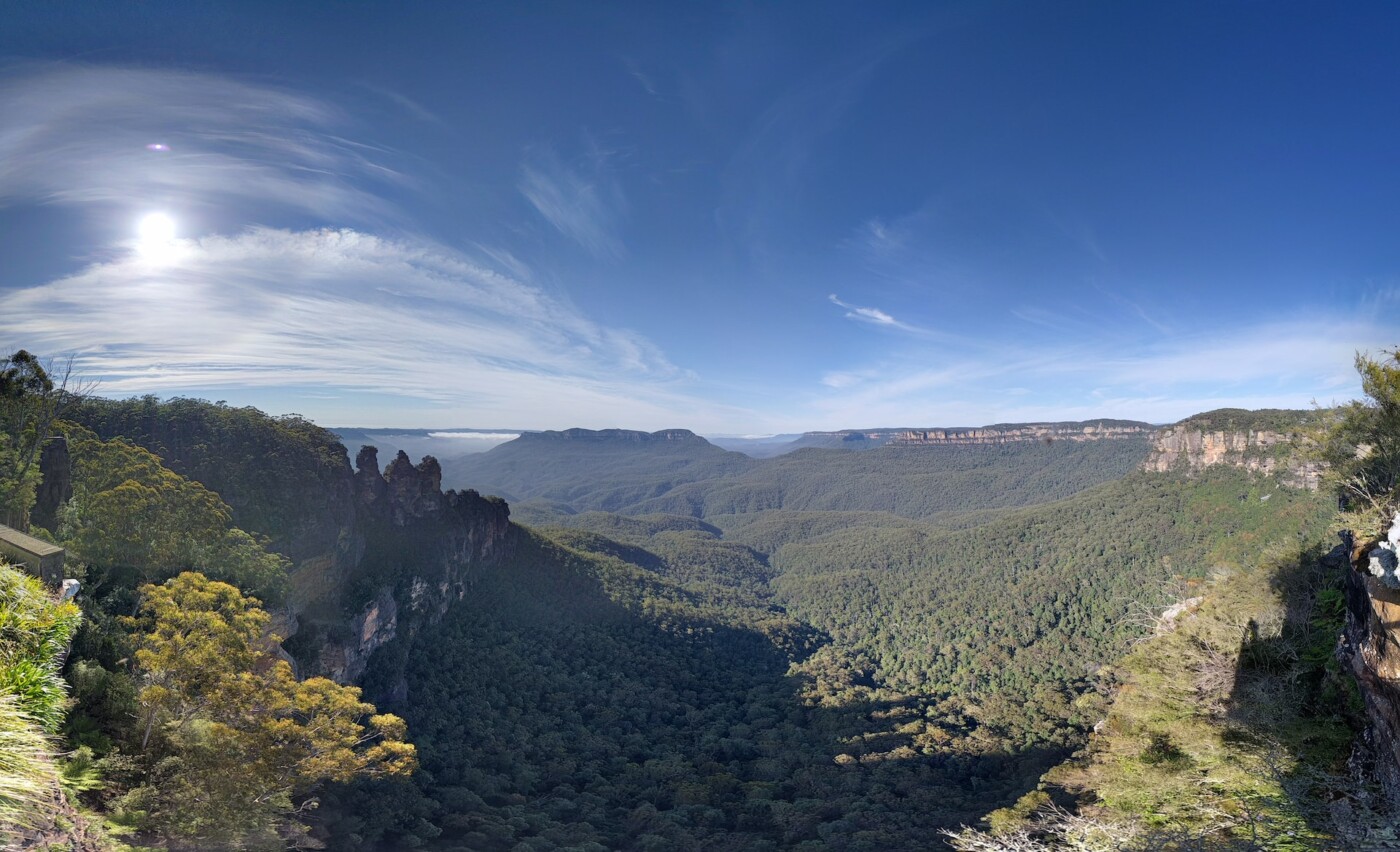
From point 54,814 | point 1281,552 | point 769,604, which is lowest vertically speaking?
point 769,604

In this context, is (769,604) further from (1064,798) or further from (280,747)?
(280,747)

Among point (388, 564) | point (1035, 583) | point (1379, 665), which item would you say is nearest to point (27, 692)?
point (1379, 665)

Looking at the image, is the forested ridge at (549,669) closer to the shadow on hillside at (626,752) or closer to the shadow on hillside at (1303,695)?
the shadow on hillside at (626,752)

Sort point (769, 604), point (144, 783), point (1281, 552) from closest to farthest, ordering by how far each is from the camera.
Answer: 1. point (144, 783)
2. point (1281, 552)
3. point (769, 604)

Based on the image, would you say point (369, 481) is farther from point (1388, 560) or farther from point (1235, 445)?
point (1235, 445)

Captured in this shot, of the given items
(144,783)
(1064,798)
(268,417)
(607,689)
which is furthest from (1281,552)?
(268,417)

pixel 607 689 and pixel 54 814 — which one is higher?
pixel 54 814

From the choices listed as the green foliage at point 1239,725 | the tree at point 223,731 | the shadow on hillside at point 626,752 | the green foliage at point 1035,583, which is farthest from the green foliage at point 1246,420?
the tree at point 223,731
